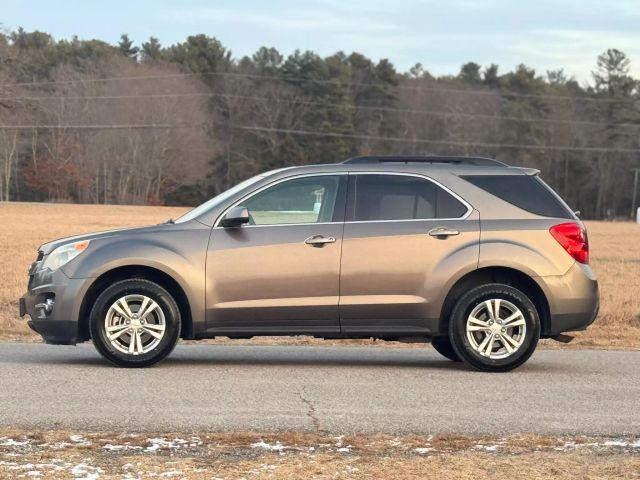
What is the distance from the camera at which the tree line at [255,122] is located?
102375 millimetres

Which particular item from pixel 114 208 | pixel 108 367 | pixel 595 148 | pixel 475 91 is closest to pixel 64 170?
pixel 114 208

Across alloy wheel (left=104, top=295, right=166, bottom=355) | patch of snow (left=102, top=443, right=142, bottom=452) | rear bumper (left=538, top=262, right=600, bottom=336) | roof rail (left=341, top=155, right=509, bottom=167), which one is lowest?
patch of snow (left=102, top=443, right=142, bottom=452)

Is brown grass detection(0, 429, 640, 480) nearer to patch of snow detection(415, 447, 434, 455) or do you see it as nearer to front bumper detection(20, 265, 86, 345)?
patch of snow detection(415, 447, 434, 455)

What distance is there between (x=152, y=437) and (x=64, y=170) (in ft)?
316

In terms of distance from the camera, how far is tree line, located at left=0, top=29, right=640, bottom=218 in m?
102

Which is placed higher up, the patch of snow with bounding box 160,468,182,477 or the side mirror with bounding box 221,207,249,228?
the side mirror with bounding box 221,207,249,228

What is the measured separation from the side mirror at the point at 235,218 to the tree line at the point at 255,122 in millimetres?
83848

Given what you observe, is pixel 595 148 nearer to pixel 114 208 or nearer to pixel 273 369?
pixel 114 208

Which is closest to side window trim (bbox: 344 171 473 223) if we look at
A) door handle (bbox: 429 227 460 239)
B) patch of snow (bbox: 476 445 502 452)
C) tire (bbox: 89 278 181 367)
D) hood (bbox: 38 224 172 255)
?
door handle (bbox: 429 227 460 239)

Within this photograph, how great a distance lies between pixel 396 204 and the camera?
10156 millimetres

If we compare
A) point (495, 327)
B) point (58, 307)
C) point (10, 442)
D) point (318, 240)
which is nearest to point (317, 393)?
point (318, 240)

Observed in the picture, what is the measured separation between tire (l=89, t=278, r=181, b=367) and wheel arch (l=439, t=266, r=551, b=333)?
2.25 meters

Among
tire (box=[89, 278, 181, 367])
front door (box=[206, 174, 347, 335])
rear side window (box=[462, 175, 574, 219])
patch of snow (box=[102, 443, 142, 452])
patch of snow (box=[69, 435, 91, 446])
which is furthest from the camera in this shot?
rear side window (box=[462, 175, 574, 219])

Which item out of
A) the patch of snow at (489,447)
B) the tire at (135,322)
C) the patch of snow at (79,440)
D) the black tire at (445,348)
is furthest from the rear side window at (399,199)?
the patch of snow at (79,440)
